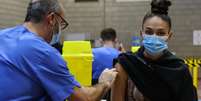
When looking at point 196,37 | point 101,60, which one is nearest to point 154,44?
point 101,60

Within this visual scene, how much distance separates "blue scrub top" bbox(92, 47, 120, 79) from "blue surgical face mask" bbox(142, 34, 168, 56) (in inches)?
114

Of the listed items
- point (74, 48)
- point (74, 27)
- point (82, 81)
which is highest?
point (74, 48)

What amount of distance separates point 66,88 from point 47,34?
359 mm

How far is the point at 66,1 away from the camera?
48.3ft

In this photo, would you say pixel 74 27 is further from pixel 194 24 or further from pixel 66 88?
pixel 66 88

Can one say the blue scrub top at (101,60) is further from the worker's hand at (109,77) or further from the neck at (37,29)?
the neck at (37,29)

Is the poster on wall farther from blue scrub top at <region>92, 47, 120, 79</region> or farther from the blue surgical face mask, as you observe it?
the blue surgical face mask

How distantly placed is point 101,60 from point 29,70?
10.5ft

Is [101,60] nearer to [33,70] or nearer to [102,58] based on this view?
[102,58]

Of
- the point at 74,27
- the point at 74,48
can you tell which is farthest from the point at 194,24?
the point at 74,48

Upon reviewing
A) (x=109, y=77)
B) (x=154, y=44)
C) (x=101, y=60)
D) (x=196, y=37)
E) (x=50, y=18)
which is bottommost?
(x=196, y=37)

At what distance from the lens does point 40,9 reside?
268 cm

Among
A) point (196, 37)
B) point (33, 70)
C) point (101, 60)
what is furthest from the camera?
point (196, 37)

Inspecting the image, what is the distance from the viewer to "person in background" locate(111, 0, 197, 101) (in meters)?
2.48
